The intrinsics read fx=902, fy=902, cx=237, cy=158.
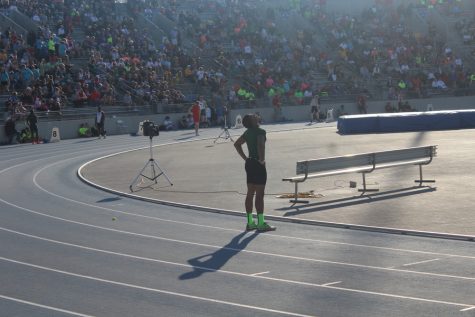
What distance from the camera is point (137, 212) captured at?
16422mm

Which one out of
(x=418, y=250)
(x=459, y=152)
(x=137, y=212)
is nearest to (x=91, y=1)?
(x=459, y=152)

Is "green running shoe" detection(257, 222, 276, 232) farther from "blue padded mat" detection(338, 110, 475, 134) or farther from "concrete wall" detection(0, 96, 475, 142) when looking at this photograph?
"concrete wall" detection(0, 96, 475, 142)

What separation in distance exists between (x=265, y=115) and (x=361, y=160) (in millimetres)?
28034

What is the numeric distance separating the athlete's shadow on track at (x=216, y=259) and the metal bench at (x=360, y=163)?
Result: 3.99 metres

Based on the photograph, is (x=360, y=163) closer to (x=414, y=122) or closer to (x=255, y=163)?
(x=255, y=163)

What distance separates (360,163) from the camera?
60.5 feet

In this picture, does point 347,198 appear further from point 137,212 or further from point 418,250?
point 418,250

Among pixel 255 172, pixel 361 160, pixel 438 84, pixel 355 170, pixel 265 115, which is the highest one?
pixel 438 84

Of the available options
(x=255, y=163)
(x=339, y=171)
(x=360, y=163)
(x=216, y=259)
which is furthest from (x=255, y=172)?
(x=360, y=163)

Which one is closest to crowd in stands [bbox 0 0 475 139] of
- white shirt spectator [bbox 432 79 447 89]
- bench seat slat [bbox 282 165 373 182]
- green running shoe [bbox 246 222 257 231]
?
white shirt spectator [bbox 432 79 447 89]

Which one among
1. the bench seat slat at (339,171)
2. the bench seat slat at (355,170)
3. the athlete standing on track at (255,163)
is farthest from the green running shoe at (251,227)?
the bench seat slat at (339,171)

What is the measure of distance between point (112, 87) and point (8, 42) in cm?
507

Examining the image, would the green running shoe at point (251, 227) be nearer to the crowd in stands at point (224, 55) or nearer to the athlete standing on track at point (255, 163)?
the athlete standing on track at point (255, 163)

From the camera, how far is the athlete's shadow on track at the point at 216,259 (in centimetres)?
1093
